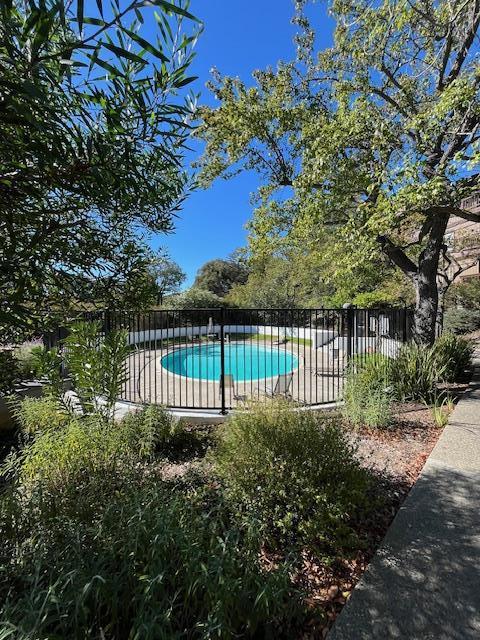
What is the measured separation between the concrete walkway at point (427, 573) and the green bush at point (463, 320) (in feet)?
46.3

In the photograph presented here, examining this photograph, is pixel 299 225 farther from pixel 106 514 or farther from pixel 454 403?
pixel 106 514

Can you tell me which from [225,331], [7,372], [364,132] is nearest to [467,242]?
[364,132]

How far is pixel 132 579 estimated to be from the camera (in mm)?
1581

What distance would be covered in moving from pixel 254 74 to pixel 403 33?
3274 mm

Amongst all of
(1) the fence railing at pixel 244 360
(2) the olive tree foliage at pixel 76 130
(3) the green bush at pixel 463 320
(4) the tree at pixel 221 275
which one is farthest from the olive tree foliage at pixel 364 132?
(4) the tree at pixel 221 275

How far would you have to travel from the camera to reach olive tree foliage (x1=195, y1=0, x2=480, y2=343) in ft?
17.6

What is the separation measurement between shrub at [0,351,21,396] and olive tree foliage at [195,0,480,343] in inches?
206

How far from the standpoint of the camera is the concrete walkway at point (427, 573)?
1.84 meters

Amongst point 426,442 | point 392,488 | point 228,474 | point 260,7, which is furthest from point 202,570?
point 260,7

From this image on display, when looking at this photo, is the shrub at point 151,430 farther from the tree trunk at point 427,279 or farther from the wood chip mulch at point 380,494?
the tree trunk at point 427,279

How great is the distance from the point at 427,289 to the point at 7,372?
8114 mm

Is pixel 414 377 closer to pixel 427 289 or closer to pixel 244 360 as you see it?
pixel 427 289

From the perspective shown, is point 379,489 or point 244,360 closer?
point 379,489

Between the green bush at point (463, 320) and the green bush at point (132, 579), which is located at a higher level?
the green bush at point (463, 320)
